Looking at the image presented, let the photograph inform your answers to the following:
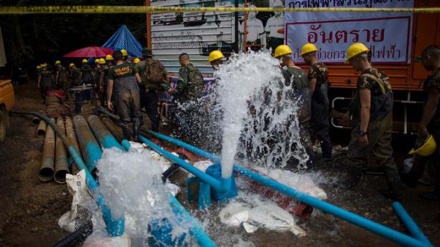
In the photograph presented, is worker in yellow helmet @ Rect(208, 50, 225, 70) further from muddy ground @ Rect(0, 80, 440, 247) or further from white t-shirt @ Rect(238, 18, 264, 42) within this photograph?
muddy ground @ Rect(0, 80, 440, 247)

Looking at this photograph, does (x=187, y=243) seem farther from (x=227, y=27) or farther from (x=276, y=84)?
(x=227, y=27)

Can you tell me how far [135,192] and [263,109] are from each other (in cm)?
307

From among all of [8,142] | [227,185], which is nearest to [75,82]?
[8,142]

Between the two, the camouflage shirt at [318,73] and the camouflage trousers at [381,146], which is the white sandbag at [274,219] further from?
the camouflage shirt at [318,73]

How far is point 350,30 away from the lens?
602 centimetres

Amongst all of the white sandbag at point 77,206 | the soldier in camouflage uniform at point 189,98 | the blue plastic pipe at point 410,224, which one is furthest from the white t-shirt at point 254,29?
the white sandbag at point 77,206

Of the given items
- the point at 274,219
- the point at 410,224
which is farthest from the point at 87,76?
the point at 410,224

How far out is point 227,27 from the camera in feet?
25.7

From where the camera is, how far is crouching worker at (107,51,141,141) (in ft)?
22.5

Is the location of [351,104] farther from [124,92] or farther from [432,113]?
[124,92]

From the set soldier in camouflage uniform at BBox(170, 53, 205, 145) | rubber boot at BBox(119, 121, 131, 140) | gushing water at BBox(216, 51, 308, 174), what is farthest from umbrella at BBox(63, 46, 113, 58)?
gushing water at BBox(216, 51, 308, 174)

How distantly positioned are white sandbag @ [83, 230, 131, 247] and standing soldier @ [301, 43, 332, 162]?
3637 millimetres

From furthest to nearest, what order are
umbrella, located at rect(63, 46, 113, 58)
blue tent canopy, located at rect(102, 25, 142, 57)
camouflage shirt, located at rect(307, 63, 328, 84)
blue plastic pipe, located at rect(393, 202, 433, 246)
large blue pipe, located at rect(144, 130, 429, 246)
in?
umbrella, located at rect(63, 46, 113, 58), blue tent canopy, located at rect(102, 25, 142, 57), camouflage shirt, located at rect(307, 63, 328, 84), blue plastic pipe, located at rect(393, 202, 433, 246), large blue pipe, located at rect(144, 130, 429, 246)

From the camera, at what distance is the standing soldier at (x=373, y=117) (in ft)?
13.6
